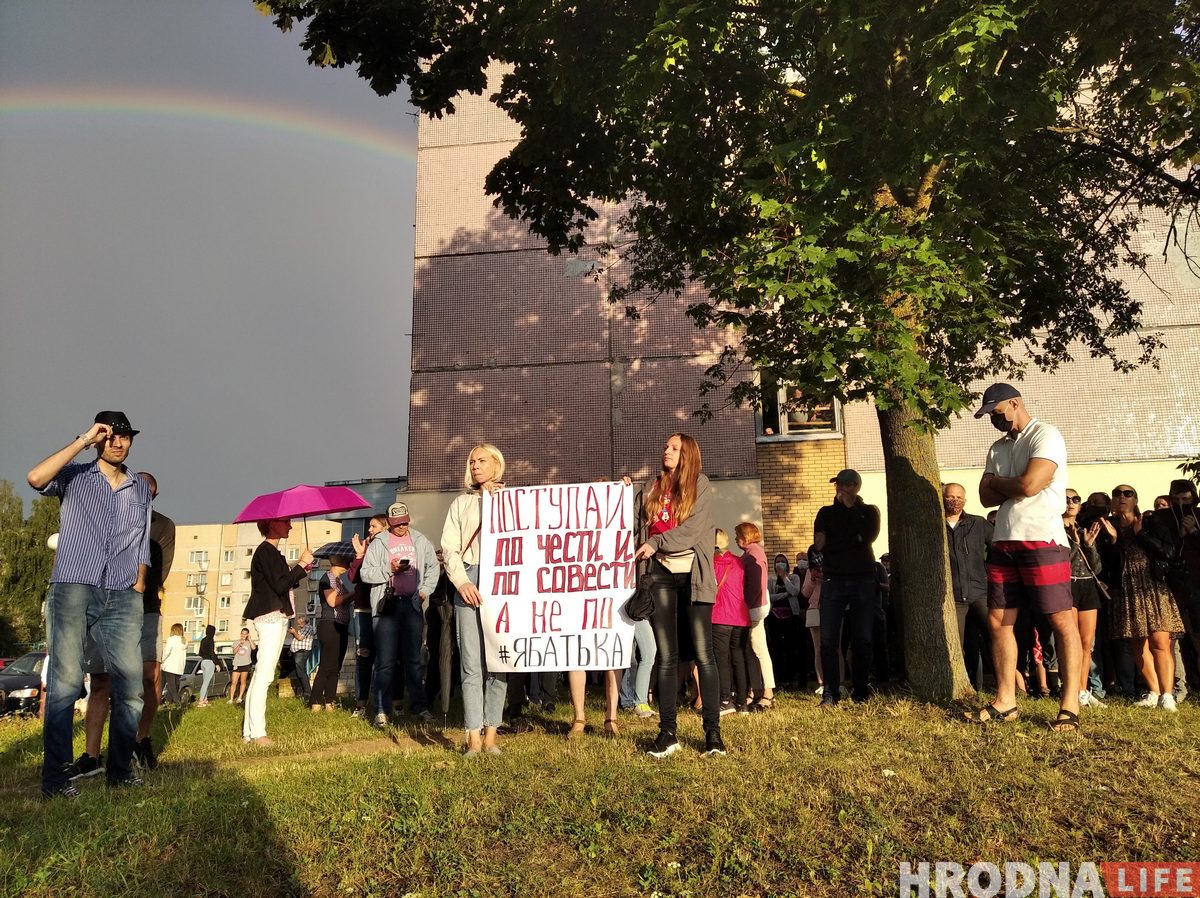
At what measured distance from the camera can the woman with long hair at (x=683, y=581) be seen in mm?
6238

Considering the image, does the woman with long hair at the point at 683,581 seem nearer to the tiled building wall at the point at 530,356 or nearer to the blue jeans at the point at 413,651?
the blue jeans at the point at 413,651

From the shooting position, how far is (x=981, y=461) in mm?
19344

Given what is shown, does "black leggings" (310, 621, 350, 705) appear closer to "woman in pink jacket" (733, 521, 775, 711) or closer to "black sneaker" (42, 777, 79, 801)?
"woman in pink jacket" (733, 521, 775, 711)

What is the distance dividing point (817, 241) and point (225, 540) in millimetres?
109180

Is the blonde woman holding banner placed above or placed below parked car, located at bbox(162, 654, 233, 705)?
above

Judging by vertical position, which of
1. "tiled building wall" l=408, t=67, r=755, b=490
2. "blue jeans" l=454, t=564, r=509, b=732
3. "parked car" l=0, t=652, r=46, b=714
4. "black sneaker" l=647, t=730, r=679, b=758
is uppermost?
"tiled building wall" l=408, t=67, r=755, b=490

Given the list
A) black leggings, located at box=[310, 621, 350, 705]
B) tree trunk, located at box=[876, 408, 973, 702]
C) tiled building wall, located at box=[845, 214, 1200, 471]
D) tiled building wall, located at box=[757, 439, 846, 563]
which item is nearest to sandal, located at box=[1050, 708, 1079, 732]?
tree trunk, located at box=[876, 408, 973, 702]

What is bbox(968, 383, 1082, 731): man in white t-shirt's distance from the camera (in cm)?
629

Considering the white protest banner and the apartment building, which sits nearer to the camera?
the white protest banner

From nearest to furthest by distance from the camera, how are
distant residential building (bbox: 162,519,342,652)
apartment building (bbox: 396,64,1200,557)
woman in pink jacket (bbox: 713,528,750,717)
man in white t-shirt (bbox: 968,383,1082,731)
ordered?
man in white t-shirt (bbox: 968,383,1082,731)
woman in pink jacket (bbox: 713,528,750,717)
apartment building (bbox: 396,64,1200,557)
distant residential building (bbox: 162,519,342,652)

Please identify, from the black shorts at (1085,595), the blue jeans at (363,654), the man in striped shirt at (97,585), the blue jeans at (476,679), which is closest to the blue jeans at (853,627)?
the black shorts at (1085,595)

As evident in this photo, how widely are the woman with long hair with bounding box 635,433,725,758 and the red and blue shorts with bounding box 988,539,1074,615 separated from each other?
203 cm

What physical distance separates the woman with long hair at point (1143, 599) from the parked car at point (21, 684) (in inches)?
872

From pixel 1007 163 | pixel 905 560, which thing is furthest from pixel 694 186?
pixel 905 560
